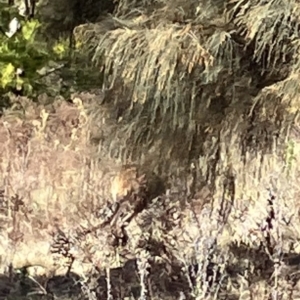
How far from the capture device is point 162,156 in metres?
3.42

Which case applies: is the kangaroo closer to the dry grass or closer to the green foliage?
the dry grass

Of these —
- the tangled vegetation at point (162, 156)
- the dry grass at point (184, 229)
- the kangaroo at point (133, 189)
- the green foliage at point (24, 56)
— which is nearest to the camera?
the tangled vegetation at point (162, 156)

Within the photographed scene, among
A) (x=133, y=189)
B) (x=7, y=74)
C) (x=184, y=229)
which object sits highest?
(x=7, y=74)

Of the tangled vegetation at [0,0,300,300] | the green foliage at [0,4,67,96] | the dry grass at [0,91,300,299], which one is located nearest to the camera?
the tangled vegetation at [0,0,300,300]

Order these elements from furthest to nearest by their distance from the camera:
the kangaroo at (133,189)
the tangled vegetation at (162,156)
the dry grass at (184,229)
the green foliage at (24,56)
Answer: the green foliage at (24,56) < the kangaroo at (133,189) < the dry grass at (184,229) < the tangled vegetation at (162,156)

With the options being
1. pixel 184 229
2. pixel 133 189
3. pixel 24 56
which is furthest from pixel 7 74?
pixel 184 229

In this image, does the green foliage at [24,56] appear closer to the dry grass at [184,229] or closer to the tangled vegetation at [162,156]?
the tangled vegetation at [162,156]

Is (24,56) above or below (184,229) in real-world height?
above

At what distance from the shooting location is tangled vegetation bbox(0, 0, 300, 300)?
3.09 meters

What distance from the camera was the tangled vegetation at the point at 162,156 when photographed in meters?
3.09

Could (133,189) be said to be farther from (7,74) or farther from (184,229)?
(7,74)

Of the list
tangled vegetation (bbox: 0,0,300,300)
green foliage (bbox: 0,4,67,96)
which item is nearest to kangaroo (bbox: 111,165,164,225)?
tangled vegetation (bbox: 0,0,300,300)

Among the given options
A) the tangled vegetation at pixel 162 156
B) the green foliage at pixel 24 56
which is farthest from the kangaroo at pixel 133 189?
the green foliage at pixel 24 56

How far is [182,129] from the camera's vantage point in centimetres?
329
